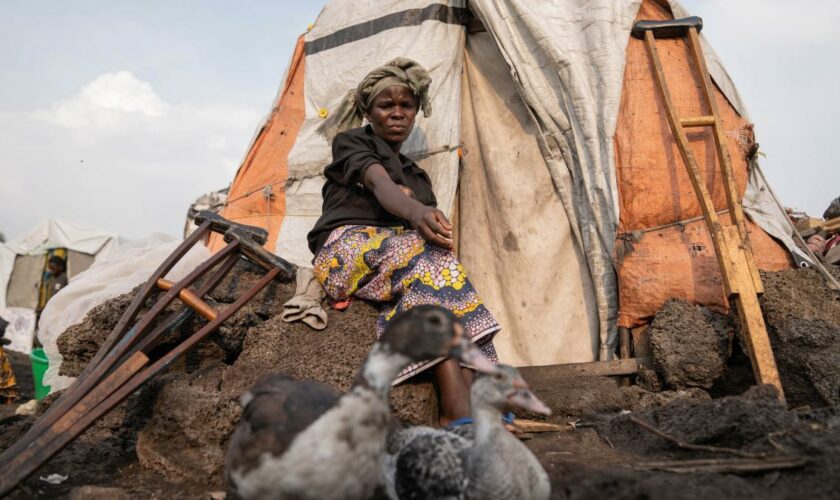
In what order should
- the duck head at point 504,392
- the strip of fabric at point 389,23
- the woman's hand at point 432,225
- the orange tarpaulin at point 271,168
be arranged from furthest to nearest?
the orange tarpaulin at point 271,168
the strip of fabric at point 389,23
the woman's hand at point 432,225
the duck head at point 504,392

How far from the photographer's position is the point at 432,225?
8.35 feet

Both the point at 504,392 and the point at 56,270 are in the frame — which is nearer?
the point at 504,392

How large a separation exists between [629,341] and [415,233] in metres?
1.64

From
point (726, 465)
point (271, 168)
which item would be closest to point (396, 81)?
point (271, 168)

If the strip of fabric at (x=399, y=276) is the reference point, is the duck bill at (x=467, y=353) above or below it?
below

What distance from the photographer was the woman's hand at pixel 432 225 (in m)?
2.54

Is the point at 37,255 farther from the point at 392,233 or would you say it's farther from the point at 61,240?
the point at 392,233

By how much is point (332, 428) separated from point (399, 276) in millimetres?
1375

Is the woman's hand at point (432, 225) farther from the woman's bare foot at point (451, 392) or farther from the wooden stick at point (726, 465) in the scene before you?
the wooden stick at point (726, 465)

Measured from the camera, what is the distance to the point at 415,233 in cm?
284

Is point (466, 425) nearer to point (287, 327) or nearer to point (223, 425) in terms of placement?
point (223, 425)

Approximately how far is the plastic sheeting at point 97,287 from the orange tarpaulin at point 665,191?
3.05 metres

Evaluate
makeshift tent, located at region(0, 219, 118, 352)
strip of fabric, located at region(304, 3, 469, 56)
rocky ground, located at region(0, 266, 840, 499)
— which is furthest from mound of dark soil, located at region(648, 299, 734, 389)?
makeshift tent, located at region(0, 219, 118, 352)

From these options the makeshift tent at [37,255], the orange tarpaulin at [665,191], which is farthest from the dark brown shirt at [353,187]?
the makeshift tent at [37,255]
